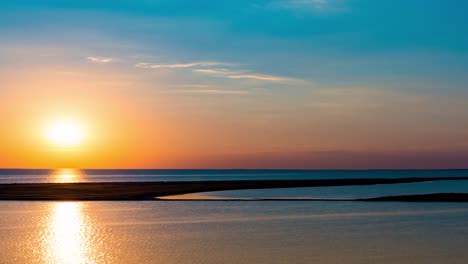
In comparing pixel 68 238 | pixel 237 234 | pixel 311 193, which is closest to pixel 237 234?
pixel 237 234

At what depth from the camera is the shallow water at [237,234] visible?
28703mm

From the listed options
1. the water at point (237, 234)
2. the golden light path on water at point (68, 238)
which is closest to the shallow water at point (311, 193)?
the water at point (237, 234)

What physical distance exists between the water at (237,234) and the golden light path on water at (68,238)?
5 cm

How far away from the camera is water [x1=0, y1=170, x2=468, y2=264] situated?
94.1 feet

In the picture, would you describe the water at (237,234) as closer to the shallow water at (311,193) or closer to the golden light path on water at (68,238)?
the golden light path on water at (68,238)

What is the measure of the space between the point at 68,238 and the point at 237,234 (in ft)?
30.1

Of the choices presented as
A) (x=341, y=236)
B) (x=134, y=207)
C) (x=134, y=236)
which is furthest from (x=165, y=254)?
(x=134, y=207)

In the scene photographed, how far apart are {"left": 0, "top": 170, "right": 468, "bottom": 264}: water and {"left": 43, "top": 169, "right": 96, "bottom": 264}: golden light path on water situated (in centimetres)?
5

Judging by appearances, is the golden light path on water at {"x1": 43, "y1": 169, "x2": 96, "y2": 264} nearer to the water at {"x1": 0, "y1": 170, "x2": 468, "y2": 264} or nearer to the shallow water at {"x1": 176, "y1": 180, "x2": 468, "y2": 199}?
the water at {"x1": 0, "y1": 170, "x2": 468, "y2": 264}

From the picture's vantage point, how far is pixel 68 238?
115 ft

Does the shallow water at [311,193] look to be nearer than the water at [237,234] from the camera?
No

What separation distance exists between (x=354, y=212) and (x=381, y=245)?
1841 cm

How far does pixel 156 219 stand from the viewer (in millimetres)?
45812

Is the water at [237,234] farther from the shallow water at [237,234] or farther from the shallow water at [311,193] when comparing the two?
the shallow water at [311,193]
